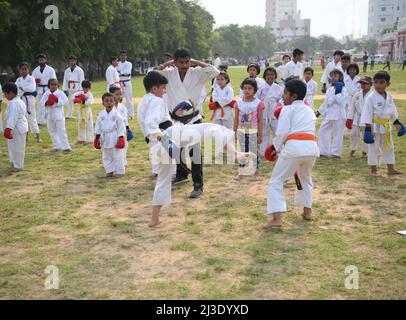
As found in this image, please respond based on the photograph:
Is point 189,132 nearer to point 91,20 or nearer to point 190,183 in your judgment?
point 190,183

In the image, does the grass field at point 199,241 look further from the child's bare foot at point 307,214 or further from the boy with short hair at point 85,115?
the boy with short hair at point 85,115

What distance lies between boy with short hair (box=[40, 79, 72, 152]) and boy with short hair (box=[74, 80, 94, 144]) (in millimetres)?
676

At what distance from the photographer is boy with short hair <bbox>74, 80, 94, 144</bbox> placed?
35.7 feet

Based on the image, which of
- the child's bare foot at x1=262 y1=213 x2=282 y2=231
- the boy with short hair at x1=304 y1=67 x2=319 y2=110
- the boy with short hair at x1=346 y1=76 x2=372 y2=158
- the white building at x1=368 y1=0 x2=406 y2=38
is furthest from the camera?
the white building at x1=368 y1=0 x2=406 y2=38

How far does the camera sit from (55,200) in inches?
262

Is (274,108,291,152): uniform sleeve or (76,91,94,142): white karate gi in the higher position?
(274,108,291,152): uniform sleeve

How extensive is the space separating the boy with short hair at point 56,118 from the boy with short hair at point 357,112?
6008mm

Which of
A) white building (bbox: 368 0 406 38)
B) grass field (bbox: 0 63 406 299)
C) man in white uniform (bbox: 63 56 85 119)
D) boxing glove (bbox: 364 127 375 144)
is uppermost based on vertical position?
white building (bbox: 368 0 406 38)

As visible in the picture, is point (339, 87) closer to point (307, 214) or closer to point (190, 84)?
point (190, 84)

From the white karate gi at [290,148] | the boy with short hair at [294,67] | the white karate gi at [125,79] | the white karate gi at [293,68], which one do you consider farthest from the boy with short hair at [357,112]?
the white karate gi at [125,79]

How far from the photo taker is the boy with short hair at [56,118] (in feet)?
33.1

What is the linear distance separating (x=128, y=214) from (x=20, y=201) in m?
1.75

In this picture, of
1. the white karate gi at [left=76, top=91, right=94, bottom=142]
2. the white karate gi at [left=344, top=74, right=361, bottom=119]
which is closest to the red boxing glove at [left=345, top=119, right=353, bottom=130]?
the white karate gi at [left=344, top=74, right=361, bottom=119]

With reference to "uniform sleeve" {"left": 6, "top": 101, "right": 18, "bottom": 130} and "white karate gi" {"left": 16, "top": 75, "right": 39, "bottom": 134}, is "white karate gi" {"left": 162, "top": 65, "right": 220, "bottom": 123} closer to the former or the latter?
"uniform sleeve" {"left": 6, "top": 101, "right": 18, "bottom": 130}
